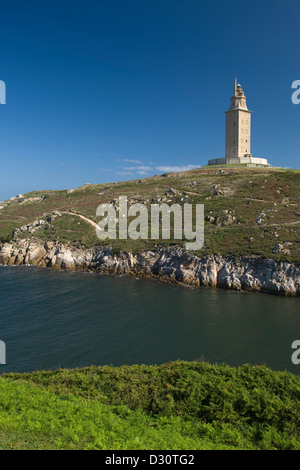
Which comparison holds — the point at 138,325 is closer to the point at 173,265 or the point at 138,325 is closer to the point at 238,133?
the point at 173,265

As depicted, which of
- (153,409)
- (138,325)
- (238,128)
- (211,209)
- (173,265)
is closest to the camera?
(153,409)

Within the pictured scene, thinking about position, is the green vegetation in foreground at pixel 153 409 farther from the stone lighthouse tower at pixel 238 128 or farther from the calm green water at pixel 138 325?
the stone lighthouse tower at pixel 238 128

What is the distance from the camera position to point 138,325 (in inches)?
1061

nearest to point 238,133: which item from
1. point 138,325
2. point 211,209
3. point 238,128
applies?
point 238,128

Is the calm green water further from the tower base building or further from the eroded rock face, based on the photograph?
the tower base building

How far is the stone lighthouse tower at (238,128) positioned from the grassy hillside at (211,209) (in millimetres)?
10110

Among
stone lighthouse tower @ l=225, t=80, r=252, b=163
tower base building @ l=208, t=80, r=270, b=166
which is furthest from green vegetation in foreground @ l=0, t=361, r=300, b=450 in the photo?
stone lighthouse tower @ l=225, t=80, r=252, b=163

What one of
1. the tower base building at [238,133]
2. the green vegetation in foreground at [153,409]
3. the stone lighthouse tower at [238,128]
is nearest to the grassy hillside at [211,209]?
the tower base building at [238,133]

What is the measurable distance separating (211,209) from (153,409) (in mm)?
49806

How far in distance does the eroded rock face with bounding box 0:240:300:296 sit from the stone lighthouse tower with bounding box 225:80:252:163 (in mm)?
57210

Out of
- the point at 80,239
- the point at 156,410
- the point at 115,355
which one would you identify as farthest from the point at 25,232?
the point at 156,410

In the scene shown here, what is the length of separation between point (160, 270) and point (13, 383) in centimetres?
3279
